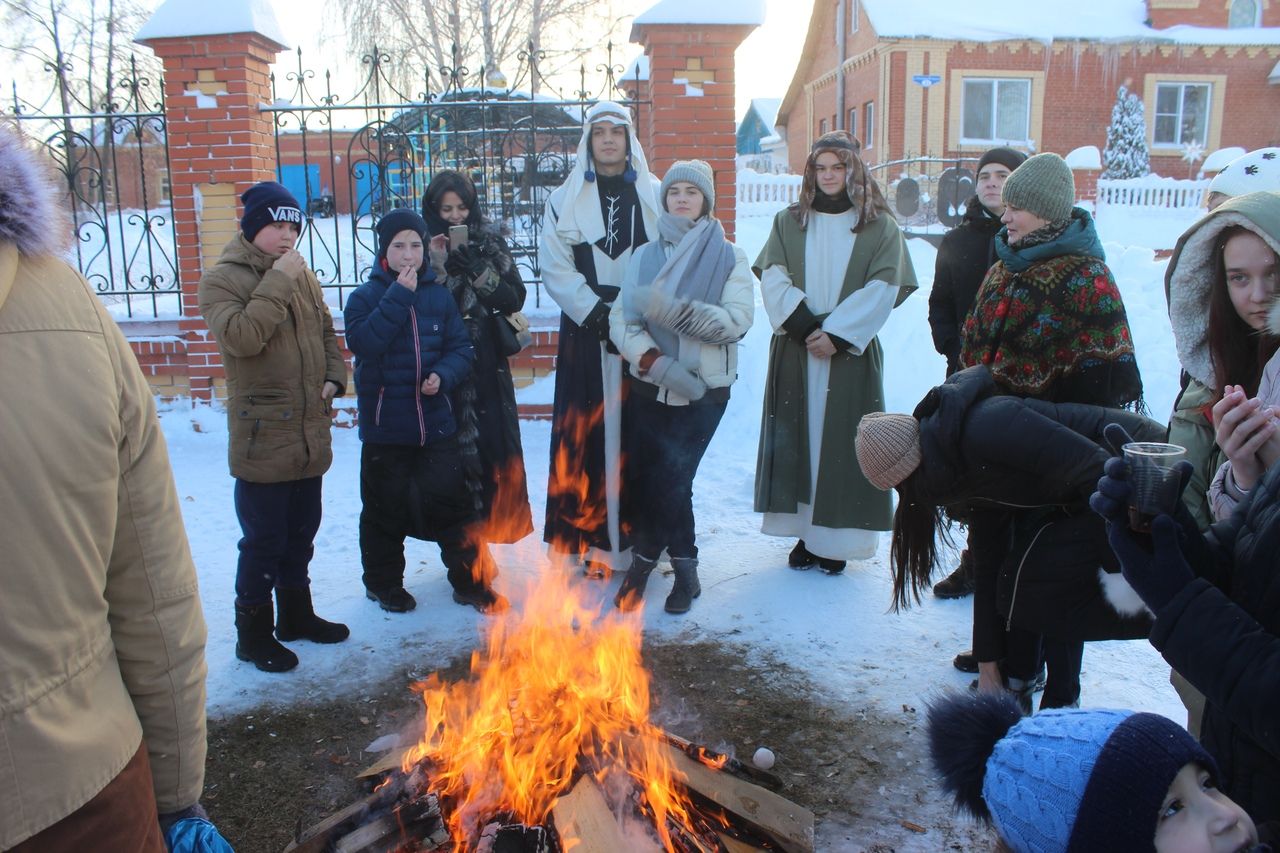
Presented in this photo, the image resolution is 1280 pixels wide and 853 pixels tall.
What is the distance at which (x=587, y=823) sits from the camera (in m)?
2.48

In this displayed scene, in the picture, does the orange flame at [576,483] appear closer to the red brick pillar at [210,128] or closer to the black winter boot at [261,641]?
the black winter boot at [261,641]

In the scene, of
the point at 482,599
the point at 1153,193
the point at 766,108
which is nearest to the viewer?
the point at 482,599

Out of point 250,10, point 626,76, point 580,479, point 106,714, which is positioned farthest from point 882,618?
point 250,10

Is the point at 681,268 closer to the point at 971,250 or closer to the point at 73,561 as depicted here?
the point at 971,250

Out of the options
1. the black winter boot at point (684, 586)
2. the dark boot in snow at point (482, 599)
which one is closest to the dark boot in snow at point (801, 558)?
the black winter boot at point (684, 586)

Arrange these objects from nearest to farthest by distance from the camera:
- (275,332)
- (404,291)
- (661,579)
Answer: (275,332) < (404,291) < (661,579)

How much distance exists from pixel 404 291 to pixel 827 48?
3093 cm

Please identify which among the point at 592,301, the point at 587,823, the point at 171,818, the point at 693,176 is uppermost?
the point at 693,176

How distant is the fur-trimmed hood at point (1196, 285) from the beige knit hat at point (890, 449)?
81cm

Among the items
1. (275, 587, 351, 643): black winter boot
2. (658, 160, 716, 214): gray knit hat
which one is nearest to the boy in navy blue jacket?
(275, 587, 351, 643): black winter boot

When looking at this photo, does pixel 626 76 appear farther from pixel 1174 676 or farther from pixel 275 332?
pixel 1174 676

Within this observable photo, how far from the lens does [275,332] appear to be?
3.88m

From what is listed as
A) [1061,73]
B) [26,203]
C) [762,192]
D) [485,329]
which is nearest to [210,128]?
[485,329]

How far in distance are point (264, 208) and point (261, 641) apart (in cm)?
183
